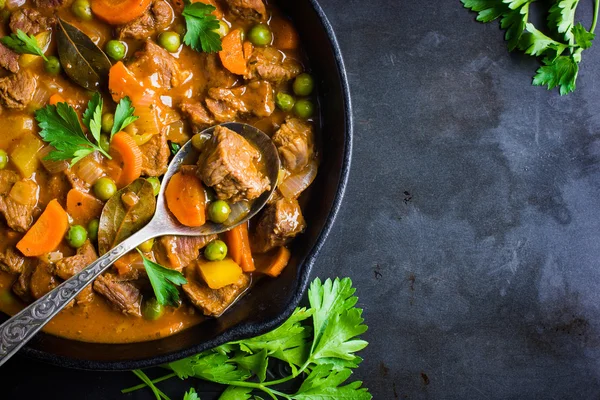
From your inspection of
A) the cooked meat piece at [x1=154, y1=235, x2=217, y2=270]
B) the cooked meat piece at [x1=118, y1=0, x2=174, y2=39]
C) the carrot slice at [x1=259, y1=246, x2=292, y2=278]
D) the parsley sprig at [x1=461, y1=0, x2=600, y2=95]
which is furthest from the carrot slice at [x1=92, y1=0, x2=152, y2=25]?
the parsley sprig at [x1=461, y1=0, x2=600, y2=95]

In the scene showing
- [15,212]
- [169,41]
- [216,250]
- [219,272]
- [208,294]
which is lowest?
[208,294]

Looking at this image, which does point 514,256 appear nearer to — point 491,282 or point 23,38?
point 491,282

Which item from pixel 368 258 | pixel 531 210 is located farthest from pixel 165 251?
pixel 531 210

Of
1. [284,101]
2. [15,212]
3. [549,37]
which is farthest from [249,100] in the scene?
[549,37]

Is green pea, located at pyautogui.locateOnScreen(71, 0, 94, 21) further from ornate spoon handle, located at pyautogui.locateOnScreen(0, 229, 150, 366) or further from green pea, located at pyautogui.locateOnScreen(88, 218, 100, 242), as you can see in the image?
ornate spoon handle, located at pyautogui.locateOnScreen(0, 229, 150, 366)

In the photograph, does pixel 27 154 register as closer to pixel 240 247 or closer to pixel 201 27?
pixel 201 27
